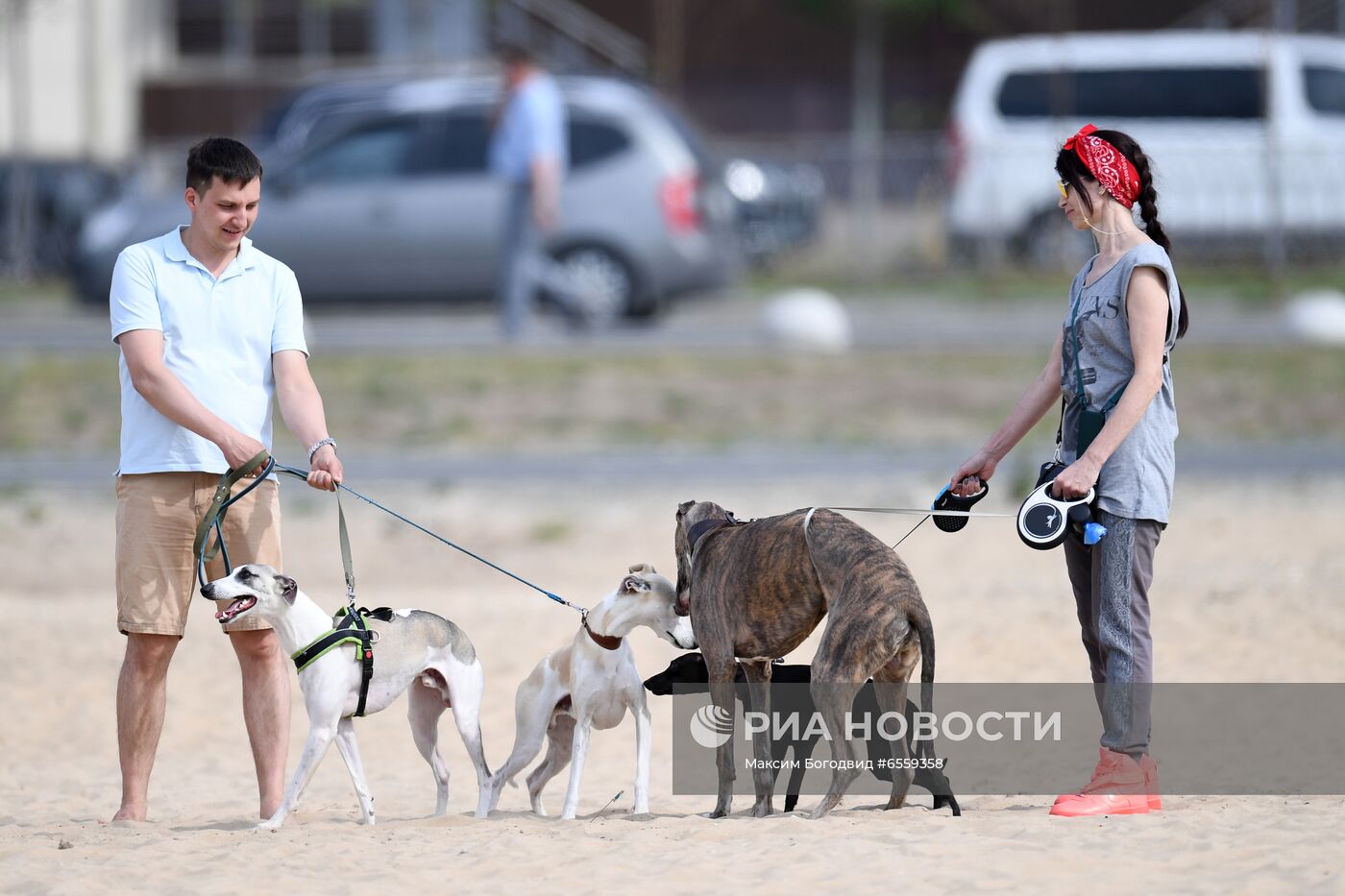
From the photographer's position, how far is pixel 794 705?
17.2 feet

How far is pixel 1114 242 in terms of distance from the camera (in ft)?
16.6

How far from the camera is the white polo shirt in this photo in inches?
205

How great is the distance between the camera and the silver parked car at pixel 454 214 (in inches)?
663

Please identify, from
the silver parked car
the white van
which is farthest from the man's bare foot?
the white van

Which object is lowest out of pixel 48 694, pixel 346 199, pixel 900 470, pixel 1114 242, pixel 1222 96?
pixel 48 694

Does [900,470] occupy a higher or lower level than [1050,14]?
lower

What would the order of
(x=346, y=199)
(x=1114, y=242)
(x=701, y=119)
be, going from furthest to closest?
(x=701, y=119)
(x=346, y=199)
(x=1114, y=242)

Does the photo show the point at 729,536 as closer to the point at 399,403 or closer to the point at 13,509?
the point at 13,509

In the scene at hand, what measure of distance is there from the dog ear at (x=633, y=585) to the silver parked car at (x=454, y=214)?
38.7 feet

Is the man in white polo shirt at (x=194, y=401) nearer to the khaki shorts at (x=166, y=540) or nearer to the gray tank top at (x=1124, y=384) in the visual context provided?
the khaki shorts at (x=166, y=540)

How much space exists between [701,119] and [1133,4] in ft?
31.1

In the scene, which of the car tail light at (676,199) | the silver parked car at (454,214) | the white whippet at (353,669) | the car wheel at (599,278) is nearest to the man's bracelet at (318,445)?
the white whippet at (353,669)

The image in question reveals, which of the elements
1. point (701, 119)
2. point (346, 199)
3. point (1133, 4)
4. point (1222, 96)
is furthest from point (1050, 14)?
point (346, 199)

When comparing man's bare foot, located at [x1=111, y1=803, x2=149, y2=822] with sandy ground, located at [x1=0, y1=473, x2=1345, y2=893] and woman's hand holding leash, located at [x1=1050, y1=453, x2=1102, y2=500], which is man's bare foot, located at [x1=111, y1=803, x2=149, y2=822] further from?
woman's hand holding leash, located at [x1=1050, y1=453, x2=1102, y2=500]
